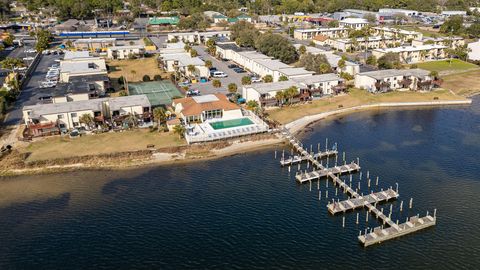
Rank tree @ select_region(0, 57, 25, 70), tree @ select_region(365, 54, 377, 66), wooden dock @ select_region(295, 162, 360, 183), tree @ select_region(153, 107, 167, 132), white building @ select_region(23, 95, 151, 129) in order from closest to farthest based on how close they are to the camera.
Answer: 1. wooden dock @ select_region(295, 162, 360, 183)
2. white building @ select_region(23, 95, 151, 129)
3. tree @ select_region(153, 107, 167, 132)
4. tree @ select_region(0, 57, 25, 70)
5. tree @ select_region(365, 54, 377, 66)

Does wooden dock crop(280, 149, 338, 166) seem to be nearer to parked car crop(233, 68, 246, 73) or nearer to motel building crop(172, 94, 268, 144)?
motel building crop(172, 94, 268, 144)

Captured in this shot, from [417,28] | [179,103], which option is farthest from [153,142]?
[417,28]

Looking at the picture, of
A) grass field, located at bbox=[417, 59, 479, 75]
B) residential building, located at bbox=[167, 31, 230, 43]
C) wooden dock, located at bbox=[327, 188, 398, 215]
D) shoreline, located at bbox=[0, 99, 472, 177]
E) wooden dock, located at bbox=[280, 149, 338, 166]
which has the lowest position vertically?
wooden dock, located at bbox=[327, 188, 398, 215]

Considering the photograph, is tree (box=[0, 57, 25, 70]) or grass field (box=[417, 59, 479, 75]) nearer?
tree (box=[0, 57, 25, 70])

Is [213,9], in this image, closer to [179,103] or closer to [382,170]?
[179,103]

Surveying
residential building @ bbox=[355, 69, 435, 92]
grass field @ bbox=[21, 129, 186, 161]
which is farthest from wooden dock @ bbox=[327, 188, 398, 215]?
residential building @ bbox=[355, 69, 435, 92]

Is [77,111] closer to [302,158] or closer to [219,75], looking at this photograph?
Result: [302,158]

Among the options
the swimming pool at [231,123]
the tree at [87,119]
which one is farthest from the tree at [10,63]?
the swimming pool at [231,123]

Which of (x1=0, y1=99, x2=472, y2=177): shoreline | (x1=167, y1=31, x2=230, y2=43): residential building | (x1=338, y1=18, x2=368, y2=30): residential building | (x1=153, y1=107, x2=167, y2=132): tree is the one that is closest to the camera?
(x1=0, y1=99, x2=472, y2=177): shoreline
